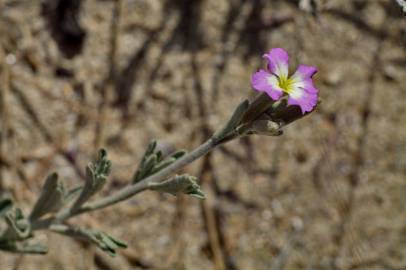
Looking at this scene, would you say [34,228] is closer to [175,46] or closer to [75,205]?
[75,205]

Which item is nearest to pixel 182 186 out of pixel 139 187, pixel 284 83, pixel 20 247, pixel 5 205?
pixel 139 187

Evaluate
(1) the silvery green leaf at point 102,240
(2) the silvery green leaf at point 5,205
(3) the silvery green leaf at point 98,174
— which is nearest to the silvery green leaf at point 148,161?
(3) the silvery green leaf at point 98,174

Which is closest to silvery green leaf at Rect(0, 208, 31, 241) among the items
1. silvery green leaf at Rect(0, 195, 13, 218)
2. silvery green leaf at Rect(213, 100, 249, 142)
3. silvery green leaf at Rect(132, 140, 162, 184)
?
silvery green leaf at Rect(0, 195, 13, 218)

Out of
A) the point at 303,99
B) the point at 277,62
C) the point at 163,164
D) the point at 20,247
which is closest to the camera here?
the point at 303,99

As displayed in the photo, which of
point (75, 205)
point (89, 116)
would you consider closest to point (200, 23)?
point (89, 116)

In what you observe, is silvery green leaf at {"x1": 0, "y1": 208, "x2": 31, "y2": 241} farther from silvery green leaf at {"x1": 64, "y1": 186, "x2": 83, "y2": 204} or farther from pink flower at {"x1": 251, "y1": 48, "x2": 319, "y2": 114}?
pink flower at {"x1": 251, "y1": 48, "x2": 319, "y2": 114}

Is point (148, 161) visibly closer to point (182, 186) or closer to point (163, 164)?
point (163, 164)
